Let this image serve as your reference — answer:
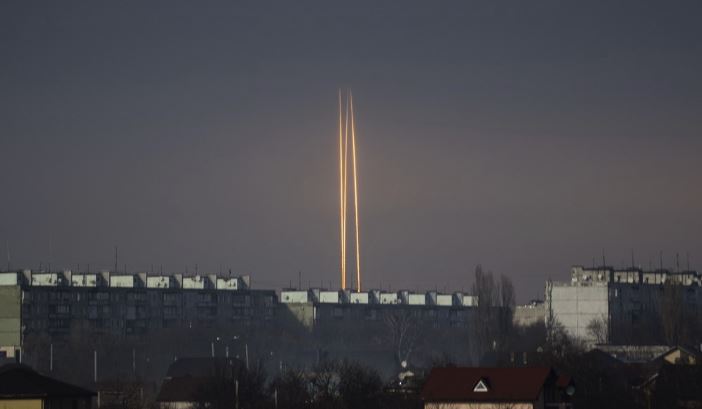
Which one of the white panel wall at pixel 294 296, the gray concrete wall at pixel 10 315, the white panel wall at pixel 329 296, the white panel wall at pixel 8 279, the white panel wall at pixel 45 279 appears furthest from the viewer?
the white panel wall at pixel 294 296

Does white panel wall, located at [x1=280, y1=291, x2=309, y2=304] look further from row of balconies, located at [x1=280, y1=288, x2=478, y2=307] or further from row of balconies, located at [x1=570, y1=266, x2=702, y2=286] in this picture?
row of balconies, located at [x1=570, y1=266, x2=702, y2=286]

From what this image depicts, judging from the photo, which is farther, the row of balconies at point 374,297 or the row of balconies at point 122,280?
the row of balconies at point 374,297

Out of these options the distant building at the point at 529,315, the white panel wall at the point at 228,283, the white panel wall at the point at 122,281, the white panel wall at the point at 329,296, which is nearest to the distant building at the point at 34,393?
the white panel wall at the point at 122,281

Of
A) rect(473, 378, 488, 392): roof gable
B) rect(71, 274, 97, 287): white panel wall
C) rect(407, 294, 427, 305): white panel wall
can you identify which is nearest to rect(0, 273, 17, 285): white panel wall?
rect(71, 274, 97, 287): white panel wall

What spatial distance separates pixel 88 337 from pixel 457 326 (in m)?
50.3

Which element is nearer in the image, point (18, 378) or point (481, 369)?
point (18, 378)

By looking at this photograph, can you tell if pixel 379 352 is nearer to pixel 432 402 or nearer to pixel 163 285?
pixel 163 285

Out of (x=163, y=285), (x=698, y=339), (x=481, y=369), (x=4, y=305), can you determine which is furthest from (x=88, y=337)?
(x=481, y=369)

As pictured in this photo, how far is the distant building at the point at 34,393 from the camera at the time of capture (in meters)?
52.8

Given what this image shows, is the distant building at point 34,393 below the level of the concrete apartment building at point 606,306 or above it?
below

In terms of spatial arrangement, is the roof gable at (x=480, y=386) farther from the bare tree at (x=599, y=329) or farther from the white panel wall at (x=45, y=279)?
the white panel wall at (x=45, y=279)

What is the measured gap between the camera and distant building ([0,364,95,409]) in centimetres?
5284

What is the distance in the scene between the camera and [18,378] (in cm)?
5419

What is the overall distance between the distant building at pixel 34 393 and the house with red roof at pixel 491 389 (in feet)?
42.2
